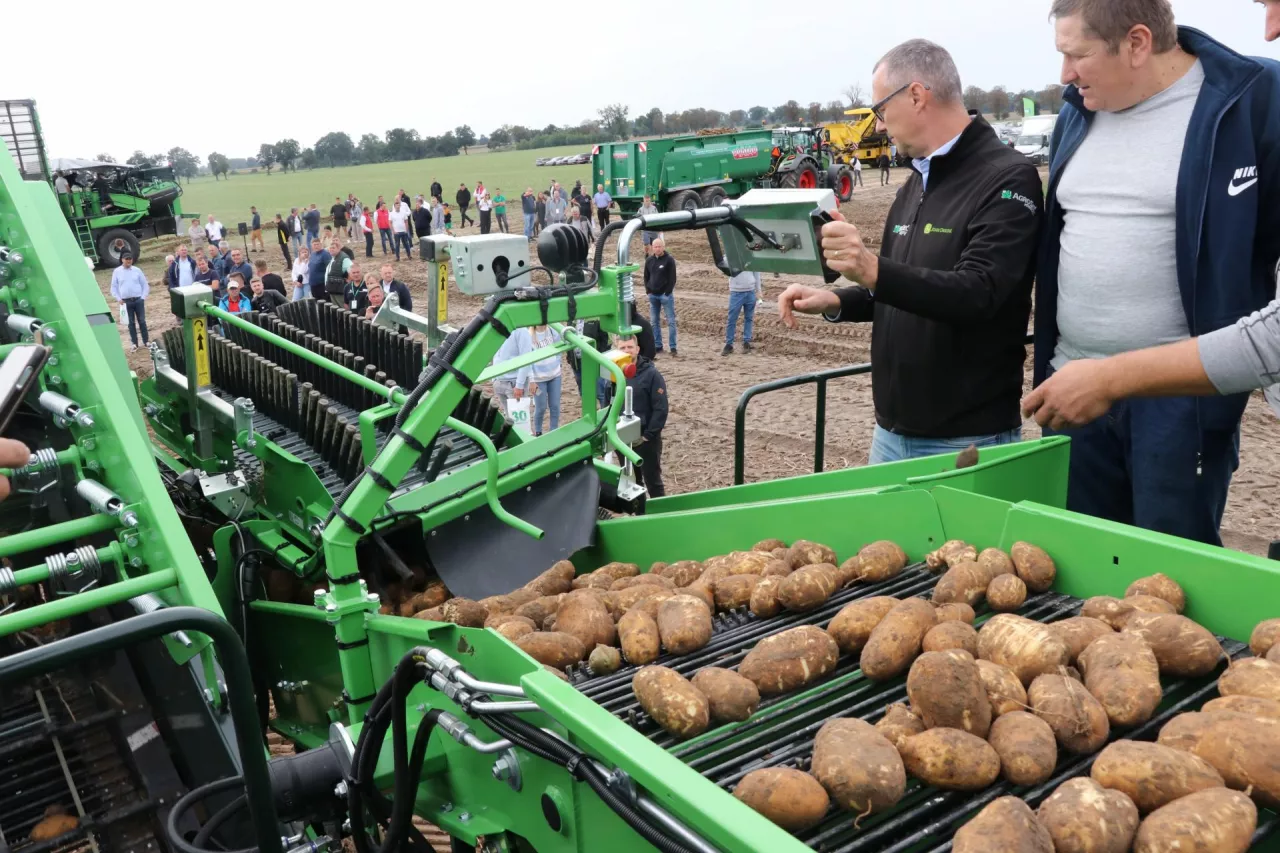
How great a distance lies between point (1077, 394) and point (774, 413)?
24.3 ft

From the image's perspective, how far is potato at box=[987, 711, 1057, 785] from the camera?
5.94 ft

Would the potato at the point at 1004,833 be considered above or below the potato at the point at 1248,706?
below

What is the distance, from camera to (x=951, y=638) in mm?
2156

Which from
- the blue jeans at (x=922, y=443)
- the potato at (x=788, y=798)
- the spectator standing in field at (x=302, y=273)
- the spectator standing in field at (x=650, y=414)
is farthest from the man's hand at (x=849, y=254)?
the spectator standing in field at (x=302, y=273)

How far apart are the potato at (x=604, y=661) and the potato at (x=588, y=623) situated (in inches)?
3.9

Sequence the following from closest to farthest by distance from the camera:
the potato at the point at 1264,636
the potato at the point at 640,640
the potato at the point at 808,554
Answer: the potato at the point at 1264,636 → the potato at the point at 640,640 → the potato at the point at 808,554

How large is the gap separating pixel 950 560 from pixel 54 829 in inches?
95.2

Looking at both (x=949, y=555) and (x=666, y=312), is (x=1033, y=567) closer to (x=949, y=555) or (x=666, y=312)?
(x=949, y=555)

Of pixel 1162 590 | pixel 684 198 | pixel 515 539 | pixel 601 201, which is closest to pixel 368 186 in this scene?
pixel 601 201

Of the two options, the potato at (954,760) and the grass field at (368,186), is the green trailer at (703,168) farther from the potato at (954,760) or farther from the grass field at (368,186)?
the potato at (954,760)

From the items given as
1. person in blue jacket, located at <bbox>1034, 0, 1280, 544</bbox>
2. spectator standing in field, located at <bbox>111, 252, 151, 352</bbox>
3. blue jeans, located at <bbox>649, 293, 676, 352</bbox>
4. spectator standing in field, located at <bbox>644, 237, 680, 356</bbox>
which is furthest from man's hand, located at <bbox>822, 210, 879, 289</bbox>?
spectator standing in field, located at <bbox>111, 252, 151, 352</bbox>

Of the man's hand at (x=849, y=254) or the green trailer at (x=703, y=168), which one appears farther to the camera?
the green trailer at (x=703, y=168)

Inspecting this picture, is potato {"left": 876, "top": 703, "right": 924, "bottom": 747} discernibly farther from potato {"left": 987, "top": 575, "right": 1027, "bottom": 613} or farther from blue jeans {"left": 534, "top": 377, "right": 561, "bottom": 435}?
blue jeans {"left": 534, "top": 377, "right": 561, "bottom": 435}

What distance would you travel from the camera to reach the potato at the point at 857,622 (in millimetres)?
2348
